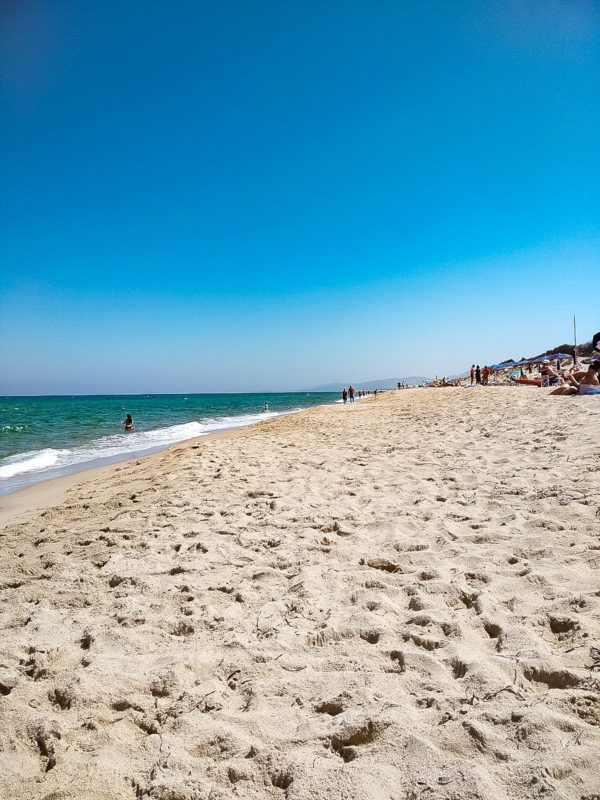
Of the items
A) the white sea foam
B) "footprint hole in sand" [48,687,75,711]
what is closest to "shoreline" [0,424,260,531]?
the white sea foam

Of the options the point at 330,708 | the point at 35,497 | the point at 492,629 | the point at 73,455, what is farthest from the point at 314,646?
the point at 73,455

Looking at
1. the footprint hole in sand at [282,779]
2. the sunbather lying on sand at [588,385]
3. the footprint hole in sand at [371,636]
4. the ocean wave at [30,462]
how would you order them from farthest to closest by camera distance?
1. the sunbather lying on sand at [588,385]
2. the ocean wave at [30,462]
3. the footprint hole in sand at [371,636]
4. the footprint hole in sand at [282,779]

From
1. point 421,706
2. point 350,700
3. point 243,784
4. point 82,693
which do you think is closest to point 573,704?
point 421,706

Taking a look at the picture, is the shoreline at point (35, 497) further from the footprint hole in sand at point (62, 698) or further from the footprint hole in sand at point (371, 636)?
the footprint hole in sand at point (371, 636)

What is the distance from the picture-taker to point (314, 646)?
2.48m

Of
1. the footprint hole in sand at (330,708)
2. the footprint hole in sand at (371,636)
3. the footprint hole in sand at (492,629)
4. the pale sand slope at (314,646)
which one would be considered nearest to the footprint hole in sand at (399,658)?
the pale sand slope at (314,646)

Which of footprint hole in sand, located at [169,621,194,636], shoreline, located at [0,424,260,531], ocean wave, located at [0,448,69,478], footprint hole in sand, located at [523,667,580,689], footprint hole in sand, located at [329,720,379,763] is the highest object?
footprint hole in sand, located at [523,667,580,689]

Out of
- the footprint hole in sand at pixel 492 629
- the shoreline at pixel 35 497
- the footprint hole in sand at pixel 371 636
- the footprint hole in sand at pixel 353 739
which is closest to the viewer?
the footprint hole in sand at pixel 353 739

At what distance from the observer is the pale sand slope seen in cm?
165

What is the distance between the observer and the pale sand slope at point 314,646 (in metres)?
1.65

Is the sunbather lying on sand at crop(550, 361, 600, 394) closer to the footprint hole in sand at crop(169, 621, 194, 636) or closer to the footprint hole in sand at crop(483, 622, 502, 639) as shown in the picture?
the footprint hole in sand at crop(483, 622, 502, 639)

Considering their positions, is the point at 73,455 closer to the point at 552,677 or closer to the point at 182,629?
the point at 182,629

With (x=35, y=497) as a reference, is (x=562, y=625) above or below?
above

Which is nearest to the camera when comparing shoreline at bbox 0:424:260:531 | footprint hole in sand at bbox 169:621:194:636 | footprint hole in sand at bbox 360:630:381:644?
footprint hole in sand at bbox 360:630:381:644
